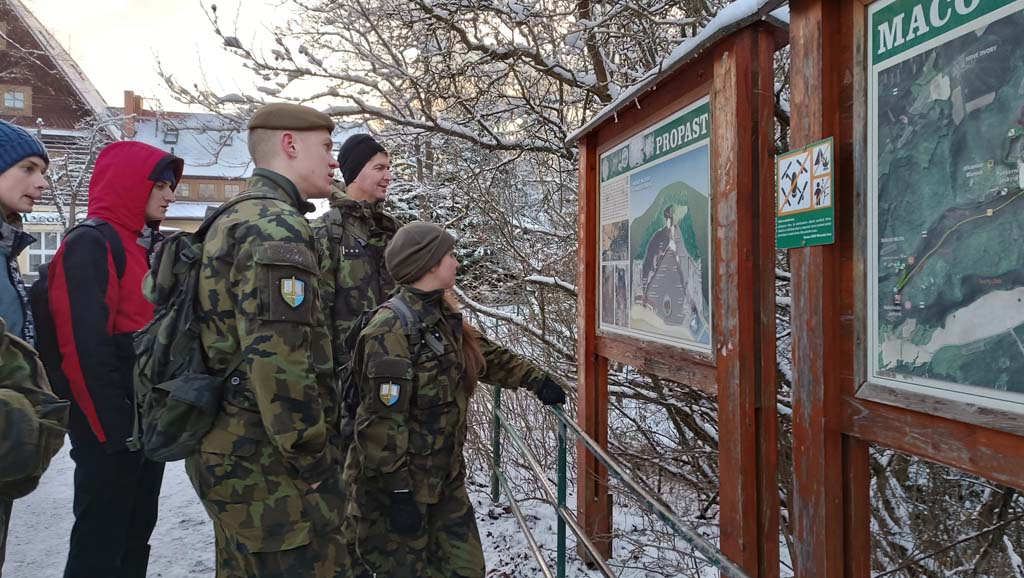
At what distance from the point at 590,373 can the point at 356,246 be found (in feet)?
4.33

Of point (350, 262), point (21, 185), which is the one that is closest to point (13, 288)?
point (21, 185)

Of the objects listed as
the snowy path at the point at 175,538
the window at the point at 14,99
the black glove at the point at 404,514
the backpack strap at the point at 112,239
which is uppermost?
the window at the point at 14,99

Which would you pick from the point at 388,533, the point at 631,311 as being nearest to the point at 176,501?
the point at 388,533

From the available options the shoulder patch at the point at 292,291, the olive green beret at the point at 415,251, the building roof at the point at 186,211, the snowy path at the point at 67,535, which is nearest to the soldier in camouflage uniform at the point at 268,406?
the shoulder patch at the point at 292,291

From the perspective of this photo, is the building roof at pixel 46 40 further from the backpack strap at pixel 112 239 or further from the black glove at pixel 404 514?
the black glove at pixel 404 514

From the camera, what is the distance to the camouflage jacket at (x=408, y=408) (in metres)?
2.45

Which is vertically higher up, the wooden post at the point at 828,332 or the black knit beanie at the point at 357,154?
the black knit beanie at the point at 357,154

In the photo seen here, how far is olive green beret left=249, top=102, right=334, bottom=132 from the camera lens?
219cm

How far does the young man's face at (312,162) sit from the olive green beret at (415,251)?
493 millimetres

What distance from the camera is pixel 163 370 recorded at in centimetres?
193

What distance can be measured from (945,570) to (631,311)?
2.13 m

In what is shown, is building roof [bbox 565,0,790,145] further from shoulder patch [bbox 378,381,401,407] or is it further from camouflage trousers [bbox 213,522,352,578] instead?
camouflage trousers [bbox 213,522,352,578]

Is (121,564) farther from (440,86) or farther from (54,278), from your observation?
(440,86)

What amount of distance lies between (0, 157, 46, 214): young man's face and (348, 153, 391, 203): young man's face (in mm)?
1423
